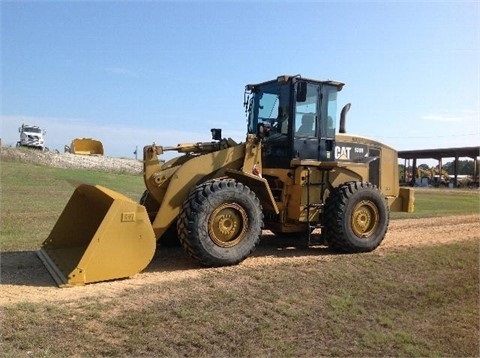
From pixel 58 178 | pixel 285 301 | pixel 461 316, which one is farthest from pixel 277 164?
pixel 58 178

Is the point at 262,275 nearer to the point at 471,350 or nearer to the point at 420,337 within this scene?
the point at 420,337

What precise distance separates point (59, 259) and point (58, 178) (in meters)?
18.5

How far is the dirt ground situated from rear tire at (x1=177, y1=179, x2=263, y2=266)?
244mm

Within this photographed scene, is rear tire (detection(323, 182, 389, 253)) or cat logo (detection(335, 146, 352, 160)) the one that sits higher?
cat logo (detection(335, 146, 352, 160))

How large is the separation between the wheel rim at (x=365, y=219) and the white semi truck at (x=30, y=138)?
1338 inches

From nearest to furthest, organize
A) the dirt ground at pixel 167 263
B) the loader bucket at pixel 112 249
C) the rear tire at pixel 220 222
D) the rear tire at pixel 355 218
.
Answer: the dirt ground at pixel 167 263 < the loader bucket at pixel 112 249 < the rear tire at pixel 220 222 < the rear tire at pixel 355 218

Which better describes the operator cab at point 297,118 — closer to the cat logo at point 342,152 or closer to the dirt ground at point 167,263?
the cat logo at point 342,152

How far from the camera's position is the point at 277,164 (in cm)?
897

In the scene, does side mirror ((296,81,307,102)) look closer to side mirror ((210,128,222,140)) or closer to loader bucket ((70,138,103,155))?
side mirror ((210,128,222,140))

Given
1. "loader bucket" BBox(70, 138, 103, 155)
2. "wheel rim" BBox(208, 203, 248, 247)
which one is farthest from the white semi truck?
"wheel rim" BBox(208, 203, 248, 247)

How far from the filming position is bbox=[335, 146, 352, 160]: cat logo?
30.8ft

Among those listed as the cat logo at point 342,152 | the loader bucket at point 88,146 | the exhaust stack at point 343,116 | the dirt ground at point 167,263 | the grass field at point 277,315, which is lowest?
the grass field at point 277,315

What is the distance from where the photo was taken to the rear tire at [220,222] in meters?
7.11

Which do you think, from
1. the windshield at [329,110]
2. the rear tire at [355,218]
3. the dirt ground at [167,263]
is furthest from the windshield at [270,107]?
the dirt ground at [167,263]
